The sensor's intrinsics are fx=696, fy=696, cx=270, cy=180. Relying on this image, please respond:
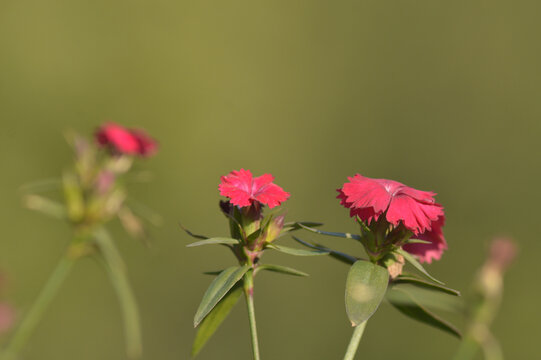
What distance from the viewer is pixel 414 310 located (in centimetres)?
74

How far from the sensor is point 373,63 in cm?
514

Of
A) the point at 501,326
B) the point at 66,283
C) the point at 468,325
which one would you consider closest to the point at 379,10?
the point at 501,326

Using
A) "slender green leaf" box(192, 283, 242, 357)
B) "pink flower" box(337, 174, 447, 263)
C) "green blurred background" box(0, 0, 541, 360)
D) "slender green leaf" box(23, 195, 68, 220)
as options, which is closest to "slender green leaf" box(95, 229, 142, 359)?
"slender green leaf" box(23, 195, 68, 220)

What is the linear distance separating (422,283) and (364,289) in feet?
0.25

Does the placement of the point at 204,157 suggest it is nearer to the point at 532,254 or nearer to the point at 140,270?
the point at 140,270

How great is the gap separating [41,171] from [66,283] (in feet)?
2.09

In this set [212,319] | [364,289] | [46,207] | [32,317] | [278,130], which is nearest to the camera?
[364,289]

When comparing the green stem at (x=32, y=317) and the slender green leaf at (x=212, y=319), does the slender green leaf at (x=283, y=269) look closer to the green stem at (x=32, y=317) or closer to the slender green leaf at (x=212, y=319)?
the slender green leaf at (x=212, y=319)

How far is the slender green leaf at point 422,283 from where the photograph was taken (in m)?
0.63

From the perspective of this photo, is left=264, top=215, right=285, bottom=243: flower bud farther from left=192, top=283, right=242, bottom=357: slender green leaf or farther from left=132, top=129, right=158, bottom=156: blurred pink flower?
left=132, top=129, right=158, bottom=156: blurred pink flower

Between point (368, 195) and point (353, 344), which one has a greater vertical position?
point (368, 195)

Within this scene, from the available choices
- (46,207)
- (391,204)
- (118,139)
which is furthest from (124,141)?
(391,204)

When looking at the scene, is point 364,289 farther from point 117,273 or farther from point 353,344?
point 117,273

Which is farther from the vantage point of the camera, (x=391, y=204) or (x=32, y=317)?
(x=32, y=317)
